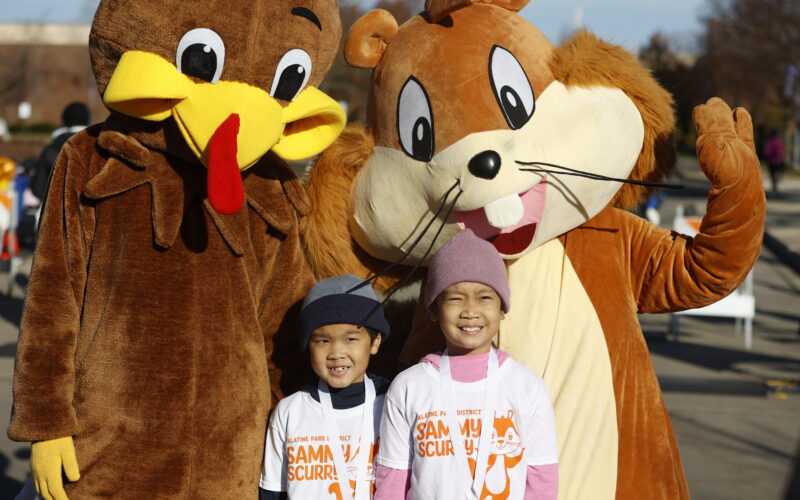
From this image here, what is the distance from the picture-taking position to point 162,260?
8.66 feet

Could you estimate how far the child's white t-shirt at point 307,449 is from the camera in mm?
2643

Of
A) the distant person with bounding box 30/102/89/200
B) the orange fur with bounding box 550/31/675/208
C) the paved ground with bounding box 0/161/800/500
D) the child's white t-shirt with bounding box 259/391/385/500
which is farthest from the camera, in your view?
the distant person with bounding box 30/102/89/200

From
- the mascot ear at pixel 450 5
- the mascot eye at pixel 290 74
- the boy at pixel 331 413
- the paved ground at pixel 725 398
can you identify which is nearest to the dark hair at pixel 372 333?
the boy at pixel 331 413

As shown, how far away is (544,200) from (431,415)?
75cm

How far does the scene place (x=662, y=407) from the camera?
2902mm

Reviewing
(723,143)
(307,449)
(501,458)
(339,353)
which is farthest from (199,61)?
(723,143)

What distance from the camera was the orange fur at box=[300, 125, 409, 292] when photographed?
3078mm

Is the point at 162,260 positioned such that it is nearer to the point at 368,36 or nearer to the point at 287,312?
the point at 287,312

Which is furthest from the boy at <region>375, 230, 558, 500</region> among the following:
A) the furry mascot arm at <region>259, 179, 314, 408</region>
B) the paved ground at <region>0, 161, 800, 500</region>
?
the paved ground at <region>0, 161, 800, 500</region>

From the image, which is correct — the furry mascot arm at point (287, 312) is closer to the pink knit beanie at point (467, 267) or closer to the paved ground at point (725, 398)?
the pink knit beanie at point (467, 267)

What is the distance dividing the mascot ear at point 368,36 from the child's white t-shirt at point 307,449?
105 cm

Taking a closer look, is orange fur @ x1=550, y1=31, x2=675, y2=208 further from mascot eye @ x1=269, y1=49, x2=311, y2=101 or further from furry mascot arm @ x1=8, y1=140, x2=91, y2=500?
furry mascot arm @ x1=8, y1=140, x2=91, y2=500

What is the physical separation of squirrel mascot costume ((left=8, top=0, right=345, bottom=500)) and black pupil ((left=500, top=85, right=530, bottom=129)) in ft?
1.61

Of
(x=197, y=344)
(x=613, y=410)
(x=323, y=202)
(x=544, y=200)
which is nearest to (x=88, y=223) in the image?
(x=197, y=344)
